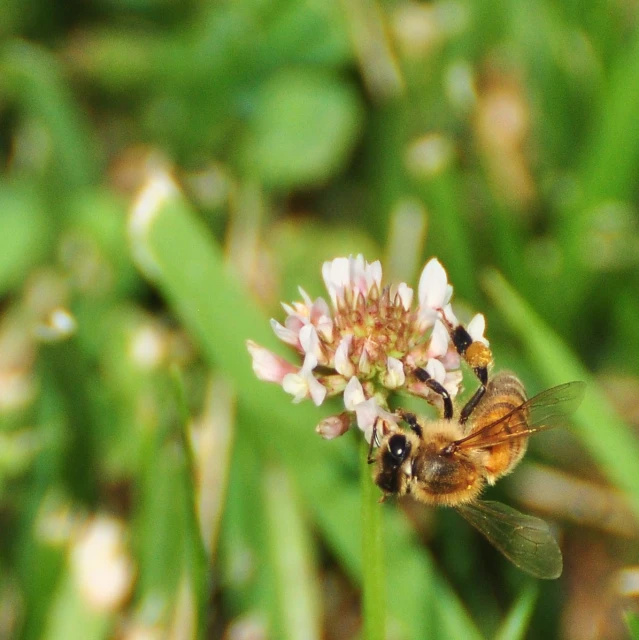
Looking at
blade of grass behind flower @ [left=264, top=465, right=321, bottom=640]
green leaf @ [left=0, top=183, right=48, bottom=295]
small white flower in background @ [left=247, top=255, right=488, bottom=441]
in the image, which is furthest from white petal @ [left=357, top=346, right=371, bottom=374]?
green leaf @ [left=0, top=183, right=48, bottom=295]

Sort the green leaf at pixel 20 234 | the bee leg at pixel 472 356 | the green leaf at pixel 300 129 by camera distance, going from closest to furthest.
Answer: the bee leg at pixel 472 356 → the green leaf at pixel 20 234 → the green leaf at pixel 300 129

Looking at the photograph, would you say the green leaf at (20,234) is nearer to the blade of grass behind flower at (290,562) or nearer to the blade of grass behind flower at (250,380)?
the blade of grass behind flower at (250,380)

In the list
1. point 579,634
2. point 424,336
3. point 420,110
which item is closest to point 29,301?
point 420,110

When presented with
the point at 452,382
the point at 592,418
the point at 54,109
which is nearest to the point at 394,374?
the point at 452,382

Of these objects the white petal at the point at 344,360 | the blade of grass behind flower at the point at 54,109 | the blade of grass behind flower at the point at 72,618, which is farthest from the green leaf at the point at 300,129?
the white petal at the point at 344,360

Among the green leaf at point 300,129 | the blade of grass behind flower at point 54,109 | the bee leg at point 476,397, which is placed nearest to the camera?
the bee leg at point 476,397

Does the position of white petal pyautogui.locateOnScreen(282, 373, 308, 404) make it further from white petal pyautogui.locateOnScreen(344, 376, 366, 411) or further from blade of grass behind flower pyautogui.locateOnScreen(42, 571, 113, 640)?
blade of grass behind flower pyautogui.locateOnScreen(42, 571, 113, 640)

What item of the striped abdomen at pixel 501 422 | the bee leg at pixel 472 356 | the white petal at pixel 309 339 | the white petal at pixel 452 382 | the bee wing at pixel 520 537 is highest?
the white petal at pixel 309 339
